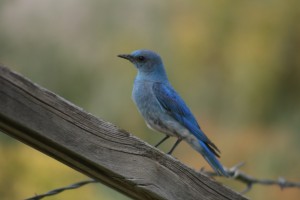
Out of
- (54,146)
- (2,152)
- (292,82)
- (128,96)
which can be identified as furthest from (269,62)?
(54,146)

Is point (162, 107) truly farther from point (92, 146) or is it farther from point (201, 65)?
point (201, 65)

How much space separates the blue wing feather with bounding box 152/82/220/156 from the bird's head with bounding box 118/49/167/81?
0.12m

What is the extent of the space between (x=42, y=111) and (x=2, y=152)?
313 cm

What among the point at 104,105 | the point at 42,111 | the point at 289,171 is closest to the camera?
the point at 42,111

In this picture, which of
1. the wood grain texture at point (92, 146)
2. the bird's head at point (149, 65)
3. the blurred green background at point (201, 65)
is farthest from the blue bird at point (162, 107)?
the blurred green background at point (201, 65)

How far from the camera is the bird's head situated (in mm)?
4934

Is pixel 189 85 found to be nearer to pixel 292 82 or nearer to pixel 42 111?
pixel 292 82

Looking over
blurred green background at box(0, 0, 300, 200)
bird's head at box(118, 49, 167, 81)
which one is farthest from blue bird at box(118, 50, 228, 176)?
blurred green background at box(0, 0, 300, 200)

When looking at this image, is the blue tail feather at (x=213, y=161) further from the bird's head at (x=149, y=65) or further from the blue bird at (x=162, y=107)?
the bird's head at (x=149, y=65)

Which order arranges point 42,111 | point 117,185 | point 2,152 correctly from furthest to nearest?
point 2,152, point 117,185, point 42,111

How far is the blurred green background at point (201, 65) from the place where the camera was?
6750 mm

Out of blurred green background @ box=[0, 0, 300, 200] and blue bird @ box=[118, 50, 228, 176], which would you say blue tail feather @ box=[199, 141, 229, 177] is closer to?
blue bird @ box=[118, 50, 228, 176]

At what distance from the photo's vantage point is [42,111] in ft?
7.73

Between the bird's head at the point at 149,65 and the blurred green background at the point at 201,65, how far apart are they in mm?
1733
